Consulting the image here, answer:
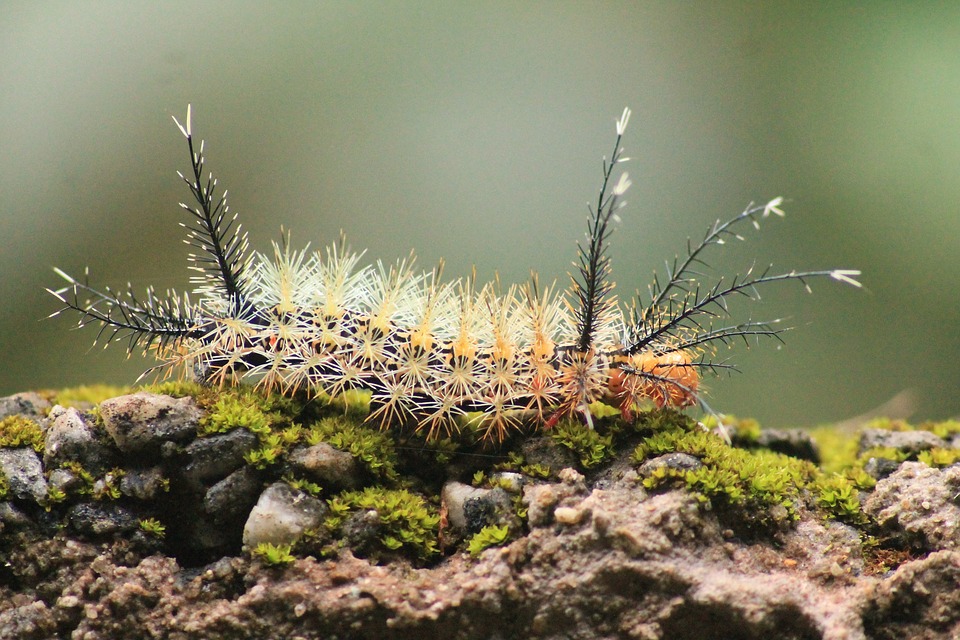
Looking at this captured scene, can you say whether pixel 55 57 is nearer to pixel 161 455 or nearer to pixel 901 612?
pixel 161 455

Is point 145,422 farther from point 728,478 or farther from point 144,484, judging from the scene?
point 728,478

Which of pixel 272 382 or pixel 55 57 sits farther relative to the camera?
pixel 55 57

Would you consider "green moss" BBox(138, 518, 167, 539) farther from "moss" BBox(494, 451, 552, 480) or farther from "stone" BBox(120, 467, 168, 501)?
"moss" BBox(494, 451, 552, 480)

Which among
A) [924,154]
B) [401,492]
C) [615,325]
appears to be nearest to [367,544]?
[401,492]

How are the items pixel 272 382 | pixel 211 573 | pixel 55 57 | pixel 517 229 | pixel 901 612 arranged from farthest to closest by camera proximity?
pixel 517 229, pixel 55 57, pixel 272 382, pixel 211 573, pixel 901 612

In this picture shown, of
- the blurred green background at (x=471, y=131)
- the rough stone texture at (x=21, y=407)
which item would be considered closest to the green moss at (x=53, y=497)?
the rough stone texture at (x=21, y=407)
